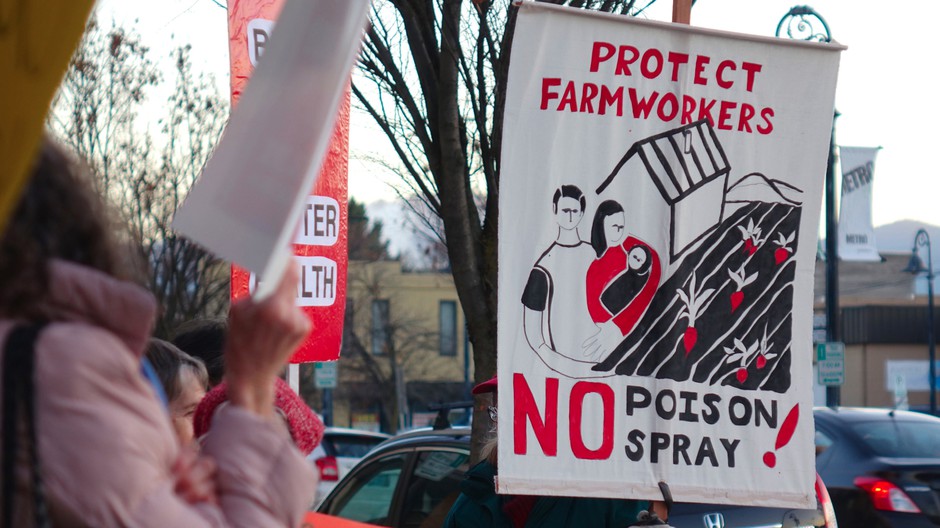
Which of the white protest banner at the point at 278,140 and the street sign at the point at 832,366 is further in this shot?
the street sign at the point at 832,366

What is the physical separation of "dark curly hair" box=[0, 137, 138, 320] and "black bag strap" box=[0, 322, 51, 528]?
0.09m

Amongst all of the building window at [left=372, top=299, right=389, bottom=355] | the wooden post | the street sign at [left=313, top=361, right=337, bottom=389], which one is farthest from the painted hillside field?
the building window at [left=372, top=299, right=389, bottom=355]

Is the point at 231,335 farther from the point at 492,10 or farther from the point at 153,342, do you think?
the point at 492,10

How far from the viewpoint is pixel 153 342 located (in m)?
3.41

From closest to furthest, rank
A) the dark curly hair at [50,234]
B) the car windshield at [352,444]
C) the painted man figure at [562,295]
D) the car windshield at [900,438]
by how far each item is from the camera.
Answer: the dark curly hair at [50,234]
the painted man figure at [562,295]
the car windshield at [900,438]
the car windshield at [352,444]

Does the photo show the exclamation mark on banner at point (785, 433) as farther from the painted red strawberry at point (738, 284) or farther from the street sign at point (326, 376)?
the street sign at point (326, 376)

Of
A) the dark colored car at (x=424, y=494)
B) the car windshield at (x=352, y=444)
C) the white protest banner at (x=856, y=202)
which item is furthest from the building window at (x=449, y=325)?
the dark colored car at (x=424, y=494)

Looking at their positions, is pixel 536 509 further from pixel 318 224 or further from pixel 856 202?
pixel 856 202

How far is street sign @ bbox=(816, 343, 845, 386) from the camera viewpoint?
731 inches

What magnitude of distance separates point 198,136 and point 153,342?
1502 cm

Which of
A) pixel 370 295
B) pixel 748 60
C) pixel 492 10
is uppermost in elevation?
pixel 492 10

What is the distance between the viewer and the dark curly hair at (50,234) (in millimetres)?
1507

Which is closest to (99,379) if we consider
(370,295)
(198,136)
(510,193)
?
(510,193)

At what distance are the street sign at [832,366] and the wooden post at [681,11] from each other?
15.2 metres
